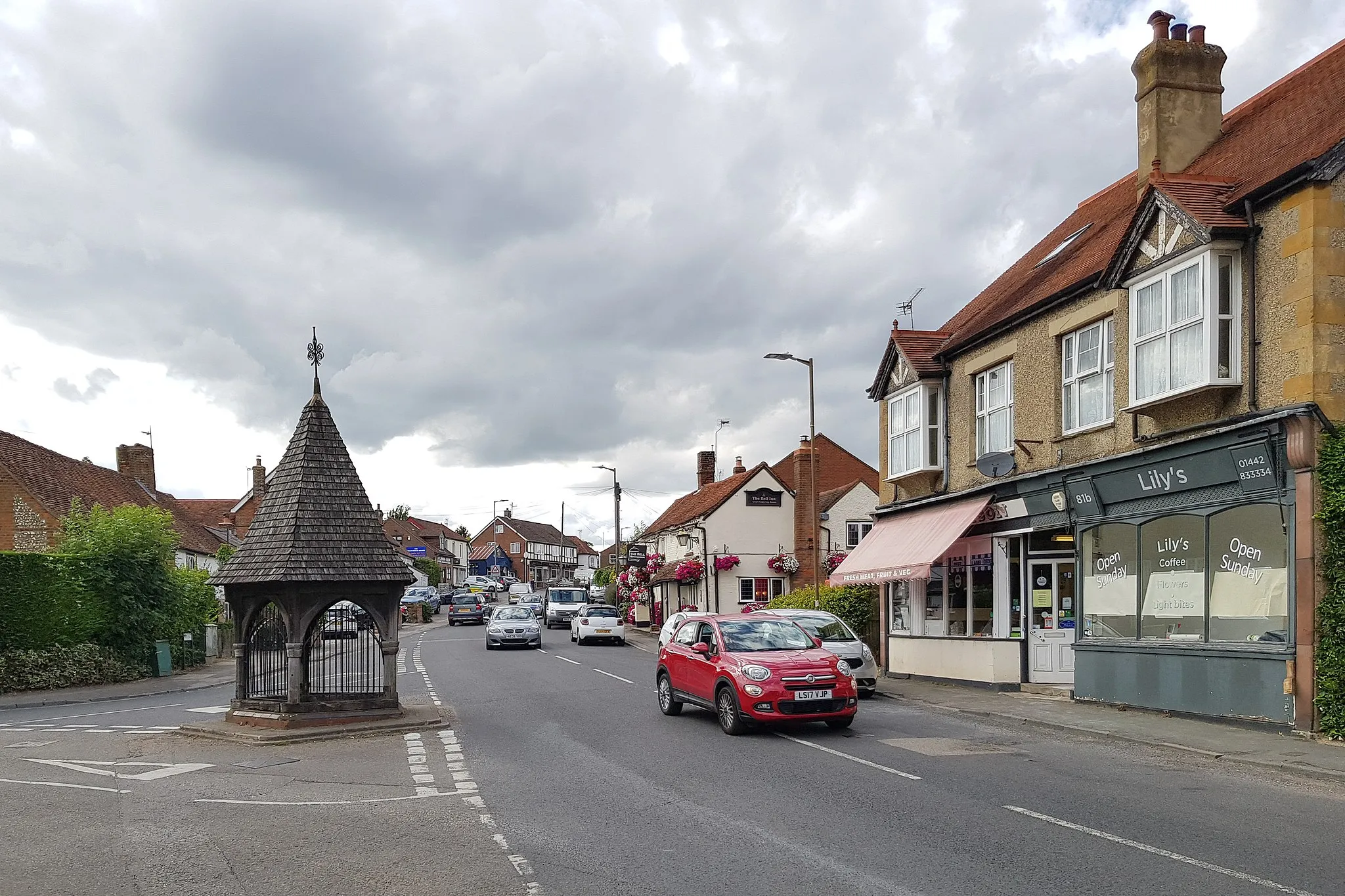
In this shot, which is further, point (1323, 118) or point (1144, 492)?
point (1144, 492)

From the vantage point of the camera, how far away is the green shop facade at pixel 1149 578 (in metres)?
14.0

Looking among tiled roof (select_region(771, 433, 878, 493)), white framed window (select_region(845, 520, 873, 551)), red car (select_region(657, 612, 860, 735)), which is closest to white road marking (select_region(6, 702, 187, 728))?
red car (select_region(657, 612, 860, 735))

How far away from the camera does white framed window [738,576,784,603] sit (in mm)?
48344

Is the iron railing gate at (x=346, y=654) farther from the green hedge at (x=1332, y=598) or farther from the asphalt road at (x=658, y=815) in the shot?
the green hedge at (x=1332, y=598)

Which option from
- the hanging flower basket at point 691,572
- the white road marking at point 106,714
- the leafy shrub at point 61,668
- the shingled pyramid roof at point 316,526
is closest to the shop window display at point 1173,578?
the shingled pyramid roof at point 316,526

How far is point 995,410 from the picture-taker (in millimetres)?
21609

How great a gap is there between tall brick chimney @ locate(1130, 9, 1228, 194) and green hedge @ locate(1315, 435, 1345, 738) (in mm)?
7744

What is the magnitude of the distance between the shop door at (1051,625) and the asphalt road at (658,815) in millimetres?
4962

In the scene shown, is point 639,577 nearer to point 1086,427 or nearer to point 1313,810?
point 1086,427

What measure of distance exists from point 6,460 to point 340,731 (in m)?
30.4

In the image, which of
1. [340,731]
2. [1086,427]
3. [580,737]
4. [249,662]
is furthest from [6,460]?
[1086,427]

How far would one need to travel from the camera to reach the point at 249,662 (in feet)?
54.6

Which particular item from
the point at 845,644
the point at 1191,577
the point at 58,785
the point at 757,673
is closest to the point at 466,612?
the point at 845,644

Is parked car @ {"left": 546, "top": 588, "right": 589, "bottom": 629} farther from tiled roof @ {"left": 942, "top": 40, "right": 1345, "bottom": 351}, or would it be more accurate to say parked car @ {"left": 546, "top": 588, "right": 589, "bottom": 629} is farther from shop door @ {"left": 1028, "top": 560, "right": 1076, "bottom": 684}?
shop door @ {"left": 1028, "top": 560, "right": 1076, "bottom": 684}
